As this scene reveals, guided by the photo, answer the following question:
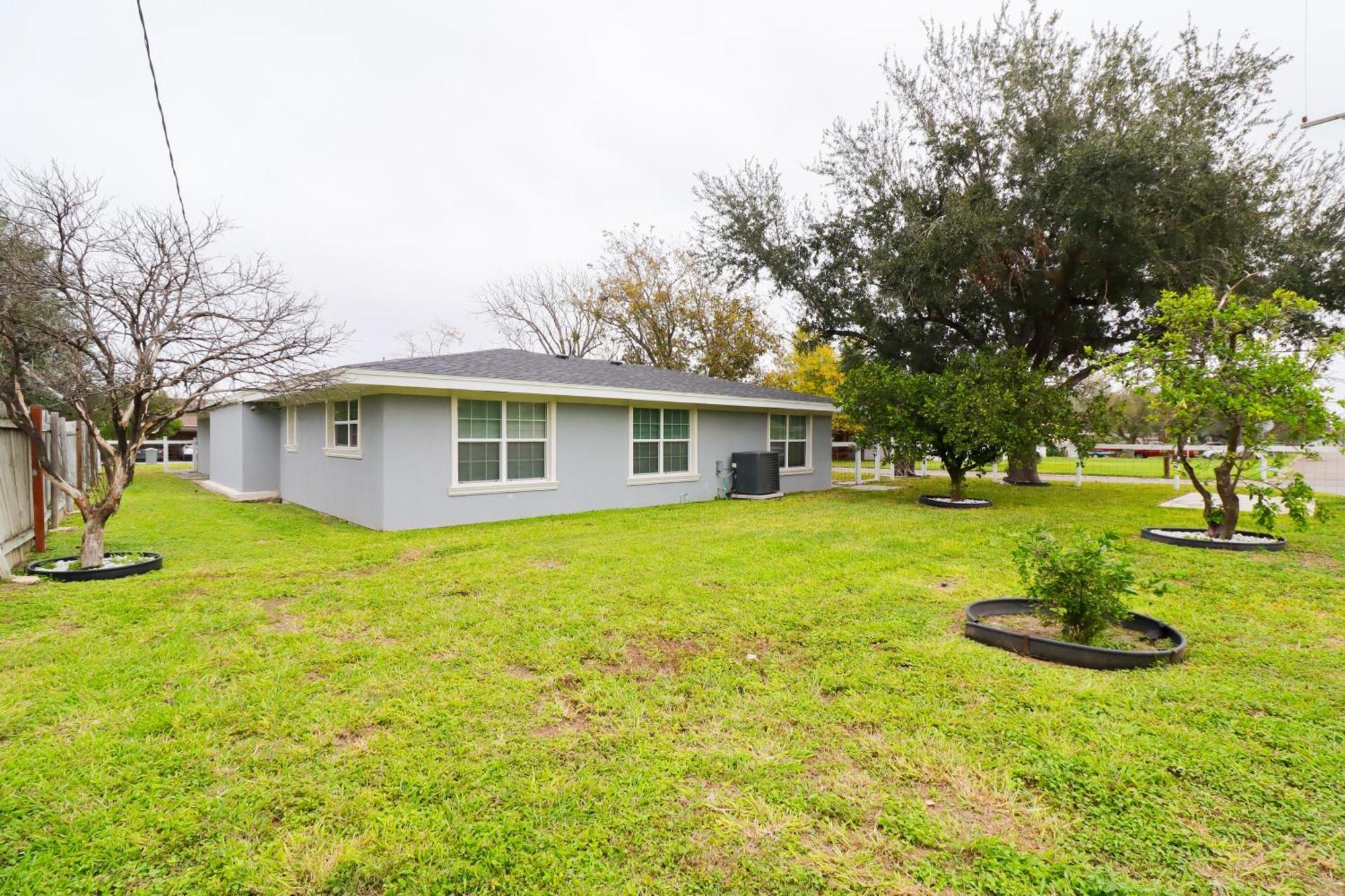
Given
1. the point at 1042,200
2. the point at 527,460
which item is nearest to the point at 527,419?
the point at 527,460

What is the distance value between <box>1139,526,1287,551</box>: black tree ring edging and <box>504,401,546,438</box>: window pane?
8.59 m

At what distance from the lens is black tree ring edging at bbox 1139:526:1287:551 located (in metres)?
6.89

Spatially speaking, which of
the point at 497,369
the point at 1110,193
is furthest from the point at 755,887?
the point at 1110,193

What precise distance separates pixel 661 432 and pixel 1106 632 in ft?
28.2

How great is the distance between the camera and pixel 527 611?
461cm

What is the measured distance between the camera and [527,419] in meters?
9.98

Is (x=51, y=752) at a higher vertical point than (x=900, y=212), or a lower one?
lower

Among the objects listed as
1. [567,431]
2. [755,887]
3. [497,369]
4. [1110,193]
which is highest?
[1110,193]

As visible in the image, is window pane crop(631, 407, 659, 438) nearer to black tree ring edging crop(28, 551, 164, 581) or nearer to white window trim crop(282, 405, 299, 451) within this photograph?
white window trim crop(282, 405, 299, 451)

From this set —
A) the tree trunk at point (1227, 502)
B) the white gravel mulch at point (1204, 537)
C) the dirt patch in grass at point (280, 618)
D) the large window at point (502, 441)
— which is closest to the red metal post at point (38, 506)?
the dirt patch in grass at point (280, 618)

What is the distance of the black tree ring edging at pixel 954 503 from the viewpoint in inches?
448

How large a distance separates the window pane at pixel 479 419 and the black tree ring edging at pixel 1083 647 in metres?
7.35

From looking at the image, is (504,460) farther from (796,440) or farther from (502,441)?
(796,440)

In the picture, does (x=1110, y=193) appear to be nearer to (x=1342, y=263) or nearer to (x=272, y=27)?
(x=1342, y=263)
